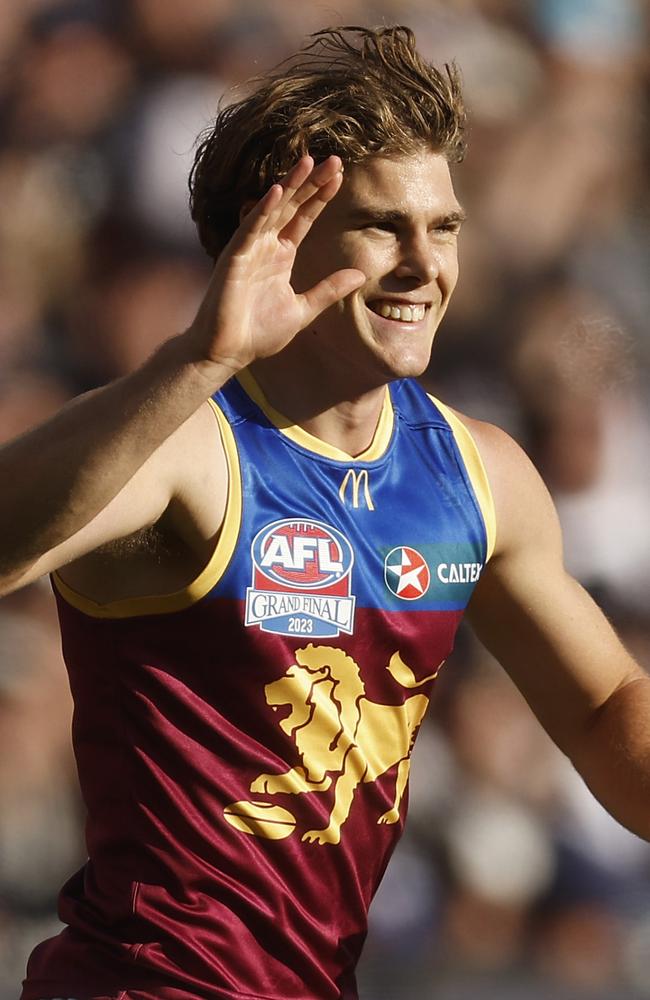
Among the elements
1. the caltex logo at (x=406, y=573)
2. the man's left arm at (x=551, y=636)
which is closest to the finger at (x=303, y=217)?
the caltex logo at (x=406, y=573)

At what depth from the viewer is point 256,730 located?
207cm

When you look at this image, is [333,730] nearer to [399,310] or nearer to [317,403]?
[317,403]

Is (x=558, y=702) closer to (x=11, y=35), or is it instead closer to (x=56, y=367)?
(x=56, y=367)

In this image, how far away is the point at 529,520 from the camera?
2.40 metres

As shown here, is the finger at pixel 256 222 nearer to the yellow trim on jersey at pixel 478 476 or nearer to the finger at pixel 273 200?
the finger at pixel 273 200

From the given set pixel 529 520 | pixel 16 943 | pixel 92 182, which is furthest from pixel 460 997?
pixel 92 182

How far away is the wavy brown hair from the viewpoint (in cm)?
223

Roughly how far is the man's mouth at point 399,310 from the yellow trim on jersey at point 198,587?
0.28 metres

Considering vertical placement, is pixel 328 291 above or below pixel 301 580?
above

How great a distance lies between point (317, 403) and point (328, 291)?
38 cm

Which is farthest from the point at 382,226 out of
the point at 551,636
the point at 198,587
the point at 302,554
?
the point at 551,636

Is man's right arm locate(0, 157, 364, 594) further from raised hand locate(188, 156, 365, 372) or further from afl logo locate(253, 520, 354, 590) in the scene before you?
afl logo locate(253, 520, 354, 590)

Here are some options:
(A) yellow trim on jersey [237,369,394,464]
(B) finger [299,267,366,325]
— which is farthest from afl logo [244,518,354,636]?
(B) finger [299,267,366,325]

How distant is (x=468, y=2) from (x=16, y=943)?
2.26 metres
